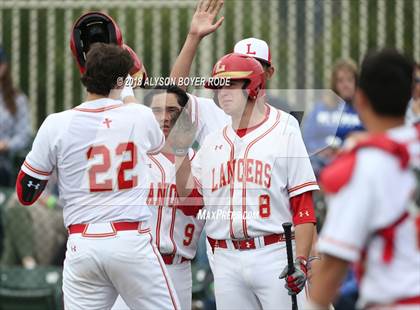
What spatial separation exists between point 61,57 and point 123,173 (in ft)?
16.7

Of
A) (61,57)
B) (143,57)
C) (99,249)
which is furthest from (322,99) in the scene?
(99,249)

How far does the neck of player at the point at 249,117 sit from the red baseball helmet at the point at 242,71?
0.19 ft

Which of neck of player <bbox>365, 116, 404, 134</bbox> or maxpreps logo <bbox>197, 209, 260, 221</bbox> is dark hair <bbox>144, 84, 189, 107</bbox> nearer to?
maxpreps logo <bbox>197, 209, 260, 221</bbox>

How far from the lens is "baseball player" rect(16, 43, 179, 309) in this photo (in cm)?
557

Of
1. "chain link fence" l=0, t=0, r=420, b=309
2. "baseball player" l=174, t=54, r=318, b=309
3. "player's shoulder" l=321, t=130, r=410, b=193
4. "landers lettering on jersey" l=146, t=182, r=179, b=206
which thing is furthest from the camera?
"chain link fence" l=0, t=0, r=420, b=309

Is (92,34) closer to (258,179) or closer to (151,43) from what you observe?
(258,179)

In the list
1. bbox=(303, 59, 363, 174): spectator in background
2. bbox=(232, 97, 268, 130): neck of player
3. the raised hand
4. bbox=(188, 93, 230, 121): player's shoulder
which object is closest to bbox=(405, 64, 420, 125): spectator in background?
bbox=(303, 59, 363, 174): spectator in background

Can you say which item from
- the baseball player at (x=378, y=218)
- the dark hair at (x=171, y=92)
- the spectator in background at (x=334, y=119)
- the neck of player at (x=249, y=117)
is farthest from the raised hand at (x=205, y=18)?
the baseball player at (x=378, y=218)

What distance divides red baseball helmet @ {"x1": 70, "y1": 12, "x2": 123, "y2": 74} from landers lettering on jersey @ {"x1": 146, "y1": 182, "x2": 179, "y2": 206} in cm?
87

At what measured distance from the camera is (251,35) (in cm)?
991

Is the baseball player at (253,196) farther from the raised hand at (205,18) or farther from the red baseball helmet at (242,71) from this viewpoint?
the raised hand at (205,18)

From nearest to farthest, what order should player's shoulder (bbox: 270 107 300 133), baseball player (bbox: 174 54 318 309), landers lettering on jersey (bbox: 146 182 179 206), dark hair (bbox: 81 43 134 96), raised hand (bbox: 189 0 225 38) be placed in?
dark hair (bbox: 81 43 134 96) < baseball player (bbox: 174 54 318 309) < player's shoulder (bbox: 270 107 300 133) < landers lettering on jersey (bbox: 146 182 179 206) < raised hand (bbox: 189 0 225 38)

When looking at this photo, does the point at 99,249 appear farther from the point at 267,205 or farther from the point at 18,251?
the point at 18,251

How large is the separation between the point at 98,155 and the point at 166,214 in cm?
91
